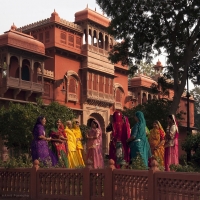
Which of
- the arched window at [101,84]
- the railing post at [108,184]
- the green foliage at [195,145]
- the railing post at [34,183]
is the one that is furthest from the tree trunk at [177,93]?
the arched window at [101,84]

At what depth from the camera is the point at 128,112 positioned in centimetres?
2211

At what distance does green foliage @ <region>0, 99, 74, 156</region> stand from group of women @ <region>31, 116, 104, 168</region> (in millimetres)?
6605

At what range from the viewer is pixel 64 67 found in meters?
24.7

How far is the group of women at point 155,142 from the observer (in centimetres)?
814

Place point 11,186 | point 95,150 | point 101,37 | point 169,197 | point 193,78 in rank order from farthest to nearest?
point 101,37 < point 193,78 < point 95,150 < point 11,186 < point 169,197

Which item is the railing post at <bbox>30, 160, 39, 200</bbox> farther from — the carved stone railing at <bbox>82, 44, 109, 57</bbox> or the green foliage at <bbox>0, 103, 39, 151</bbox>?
the carved stone railing at <bbox>82, 44, 109, 57</bbox>

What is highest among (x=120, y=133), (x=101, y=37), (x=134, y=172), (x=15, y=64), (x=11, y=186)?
(x=101, y=37)

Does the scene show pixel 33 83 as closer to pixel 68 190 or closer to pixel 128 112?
pixel 128 112

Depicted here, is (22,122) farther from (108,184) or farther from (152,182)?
(152,182)

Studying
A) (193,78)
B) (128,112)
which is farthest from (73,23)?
(193,78)

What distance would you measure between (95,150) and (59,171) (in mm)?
2316

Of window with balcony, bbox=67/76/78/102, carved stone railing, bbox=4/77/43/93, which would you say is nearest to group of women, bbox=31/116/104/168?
carved stone railing, bbox=4/77/43/93

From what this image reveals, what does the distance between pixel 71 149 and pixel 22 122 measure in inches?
288

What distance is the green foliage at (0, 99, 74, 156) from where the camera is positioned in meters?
17.7
